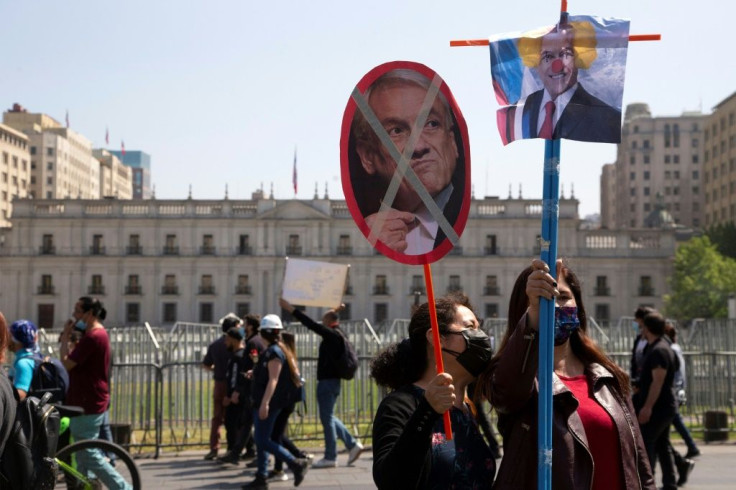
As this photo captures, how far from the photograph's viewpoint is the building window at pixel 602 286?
71188 millimetres

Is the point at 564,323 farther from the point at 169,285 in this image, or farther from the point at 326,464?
the point at 169,285

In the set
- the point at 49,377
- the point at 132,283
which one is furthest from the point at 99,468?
the point at 132,283

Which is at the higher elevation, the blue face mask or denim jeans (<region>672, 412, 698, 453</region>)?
the blue face mask

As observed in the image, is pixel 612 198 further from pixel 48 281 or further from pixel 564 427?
pixel 564 427

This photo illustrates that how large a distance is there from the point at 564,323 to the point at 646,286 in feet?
234

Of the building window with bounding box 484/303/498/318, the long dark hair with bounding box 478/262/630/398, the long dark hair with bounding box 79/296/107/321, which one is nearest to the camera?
the long dark hair with bounding box 478/262/630/398

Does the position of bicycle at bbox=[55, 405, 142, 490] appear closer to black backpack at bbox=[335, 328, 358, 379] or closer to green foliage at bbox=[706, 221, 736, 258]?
Answer: black backpack at bbox=[335, 328, 358, 379]

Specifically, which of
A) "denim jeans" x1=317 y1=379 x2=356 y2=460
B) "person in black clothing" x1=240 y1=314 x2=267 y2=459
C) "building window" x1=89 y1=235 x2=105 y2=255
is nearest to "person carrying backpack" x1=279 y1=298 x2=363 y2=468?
"denim jeans" x1=317 y1=379 x2=356 y2=460

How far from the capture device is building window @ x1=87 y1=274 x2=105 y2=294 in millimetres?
70375

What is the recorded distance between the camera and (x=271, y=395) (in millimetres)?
8156

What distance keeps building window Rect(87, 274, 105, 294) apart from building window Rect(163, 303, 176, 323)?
478 cm

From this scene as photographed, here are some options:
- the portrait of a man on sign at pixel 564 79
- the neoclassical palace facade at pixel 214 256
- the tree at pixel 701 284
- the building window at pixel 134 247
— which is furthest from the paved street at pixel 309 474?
the building window at pixel 134 247

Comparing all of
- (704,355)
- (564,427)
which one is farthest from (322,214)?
(564,427)

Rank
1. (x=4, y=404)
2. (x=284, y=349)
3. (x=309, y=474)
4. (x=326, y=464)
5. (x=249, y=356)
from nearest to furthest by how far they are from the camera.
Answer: (x=4, y=404)
(x=284, y=349)
(x=309, y=474)
(x=326, y=464)
(x=249, y=356)
